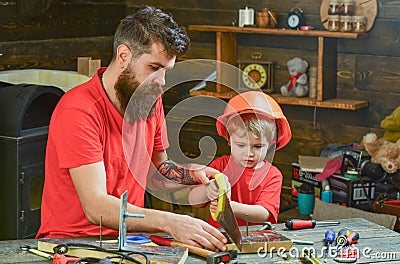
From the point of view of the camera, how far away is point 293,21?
456 cm

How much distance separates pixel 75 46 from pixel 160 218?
266cm

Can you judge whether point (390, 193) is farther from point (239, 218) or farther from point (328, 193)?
point (239, 218)

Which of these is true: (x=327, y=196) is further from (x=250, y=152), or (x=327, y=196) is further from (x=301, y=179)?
(x=250, y=152)

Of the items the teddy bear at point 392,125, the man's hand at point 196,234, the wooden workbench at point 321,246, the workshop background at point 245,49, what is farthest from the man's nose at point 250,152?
the workshop background at point 245,49

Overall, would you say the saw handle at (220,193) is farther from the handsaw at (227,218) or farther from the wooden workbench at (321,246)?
the wooden workbench at (321,246)

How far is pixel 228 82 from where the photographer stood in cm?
487

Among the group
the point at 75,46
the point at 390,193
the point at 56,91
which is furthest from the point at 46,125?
the point at 390,193

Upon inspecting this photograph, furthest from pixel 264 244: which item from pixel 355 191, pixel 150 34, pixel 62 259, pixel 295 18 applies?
pixel 295 18

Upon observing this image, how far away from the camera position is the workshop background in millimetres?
4367

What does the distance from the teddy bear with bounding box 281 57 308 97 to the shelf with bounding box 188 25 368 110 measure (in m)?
0.05

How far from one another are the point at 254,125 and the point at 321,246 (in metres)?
0.61

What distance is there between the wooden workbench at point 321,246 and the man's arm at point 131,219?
0.07 m

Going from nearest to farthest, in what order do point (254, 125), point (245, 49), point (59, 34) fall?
point (254, 125) → point (59, 34) → point (245, 49)

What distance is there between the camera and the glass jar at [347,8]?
4301 millimetres
